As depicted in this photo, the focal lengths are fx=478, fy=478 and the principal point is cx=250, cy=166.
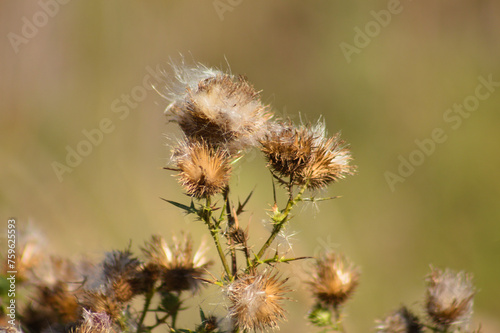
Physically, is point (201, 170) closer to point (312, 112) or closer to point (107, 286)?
point (107, 286)

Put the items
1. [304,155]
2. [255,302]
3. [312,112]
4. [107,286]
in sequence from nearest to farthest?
[255,302] < [304,155] < [107,286] < [312,112]

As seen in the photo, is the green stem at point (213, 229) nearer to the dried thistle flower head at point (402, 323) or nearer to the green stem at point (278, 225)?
the green stem at point (278, 225)

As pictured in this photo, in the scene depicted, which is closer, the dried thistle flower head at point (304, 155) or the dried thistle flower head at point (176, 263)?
the dried thistle flower head at point (304, 155)

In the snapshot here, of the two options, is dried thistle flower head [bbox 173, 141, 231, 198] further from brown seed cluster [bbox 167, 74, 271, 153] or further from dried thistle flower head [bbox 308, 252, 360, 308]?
dried thistle flower head [bbox 308, 252, 360, 308]

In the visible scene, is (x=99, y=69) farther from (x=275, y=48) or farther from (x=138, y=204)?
(x=275, y=48)

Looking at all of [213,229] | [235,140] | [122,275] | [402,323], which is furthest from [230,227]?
[402,323]

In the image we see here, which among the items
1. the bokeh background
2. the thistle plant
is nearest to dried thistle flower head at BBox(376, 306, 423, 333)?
the thistle plant

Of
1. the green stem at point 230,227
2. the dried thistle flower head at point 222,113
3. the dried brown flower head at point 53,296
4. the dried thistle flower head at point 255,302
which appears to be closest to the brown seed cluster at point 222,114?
the dried thistle flower head at point 222,113
